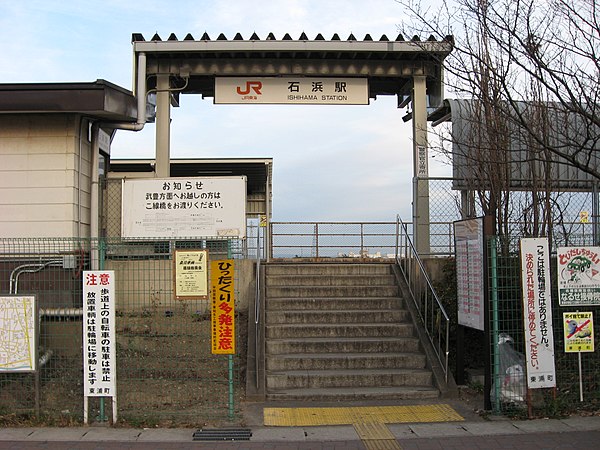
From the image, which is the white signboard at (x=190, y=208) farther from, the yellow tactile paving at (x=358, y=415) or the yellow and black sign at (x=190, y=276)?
the yellow tactile paving at (x=358, y=415)

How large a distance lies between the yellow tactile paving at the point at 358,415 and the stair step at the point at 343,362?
1.02m

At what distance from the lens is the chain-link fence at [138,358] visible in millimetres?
6812

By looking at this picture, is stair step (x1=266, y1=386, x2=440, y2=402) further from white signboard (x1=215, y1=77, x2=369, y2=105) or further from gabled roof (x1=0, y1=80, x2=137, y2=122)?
white signboard (x1=215, y1=77, x2=369, y2=105)

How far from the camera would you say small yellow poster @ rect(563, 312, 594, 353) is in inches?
280

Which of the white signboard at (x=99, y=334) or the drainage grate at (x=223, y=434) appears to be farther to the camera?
the white signboard at (x=99, y=334)

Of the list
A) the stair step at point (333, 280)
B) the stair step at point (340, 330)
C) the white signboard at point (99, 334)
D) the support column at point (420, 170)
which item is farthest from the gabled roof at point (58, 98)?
the support column at point (420, 170)

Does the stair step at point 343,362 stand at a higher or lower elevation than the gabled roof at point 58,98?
lower

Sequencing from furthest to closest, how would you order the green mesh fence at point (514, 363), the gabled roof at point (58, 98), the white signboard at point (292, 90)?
the white signboard at point (292, 90)
the gabled roof at point (58, 98)
the green mesh fence at point (514, 363)

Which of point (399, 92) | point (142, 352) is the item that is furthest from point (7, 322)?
point (399, 92)

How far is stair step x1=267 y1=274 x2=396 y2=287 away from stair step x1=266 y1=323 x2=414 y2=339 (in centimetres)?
150

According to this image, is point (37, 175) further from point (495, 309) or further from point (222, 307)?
point (495, 309)

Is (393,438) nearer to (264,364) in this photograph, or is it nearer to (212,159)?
(264,364)

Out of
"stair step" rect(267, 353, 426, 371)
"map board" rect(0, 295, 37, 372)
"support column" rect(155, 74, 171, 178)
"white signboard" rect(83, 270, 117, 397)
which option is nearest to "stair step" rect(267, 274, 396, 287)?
"stair step" rect(267, 353, 426, 371)

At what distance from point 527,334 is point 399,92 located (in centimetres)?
739
